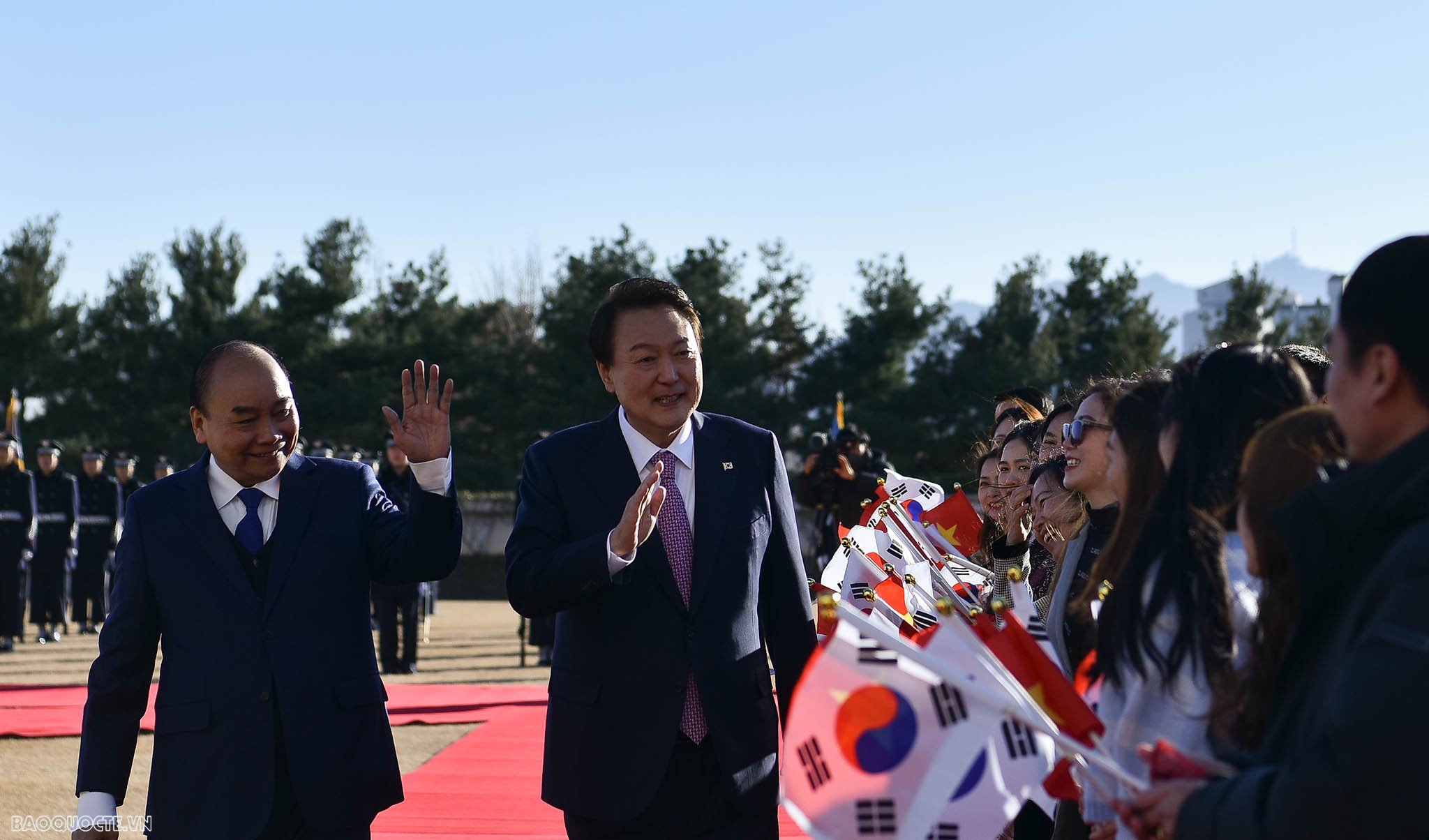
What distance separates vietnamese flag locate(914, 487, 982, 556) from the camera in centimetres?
505

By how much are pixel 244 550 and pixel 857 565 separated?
5.77 ft

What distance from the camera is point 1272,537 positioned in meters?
1.85

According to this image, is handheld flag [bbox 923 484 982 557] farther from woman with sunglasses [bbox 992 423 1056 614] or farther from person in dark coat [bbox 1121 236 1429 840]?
person in dark coat [bbox 1121 236 1429 840]

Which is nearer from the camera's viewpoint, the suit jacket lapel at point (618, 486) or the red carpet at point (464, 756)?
the suit jacket lapel at point (618, 486)

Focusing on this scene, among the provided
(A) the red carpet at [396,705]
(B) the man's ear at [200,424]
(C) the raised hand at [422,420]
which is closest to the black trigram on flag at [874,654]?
(C) the raised hand at [422,420]

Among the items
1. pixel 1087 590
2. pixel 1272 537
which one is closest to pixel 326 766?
→ pixel 1087 590

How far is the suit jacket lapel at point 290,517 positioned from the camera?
297 cm

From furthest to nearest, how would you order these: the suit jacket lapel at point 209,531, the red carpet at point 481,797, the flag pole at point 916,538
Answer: the red carpet at point 481,797 → the flag pole at point 916,538 → the suit jacket lapel at point 209,531

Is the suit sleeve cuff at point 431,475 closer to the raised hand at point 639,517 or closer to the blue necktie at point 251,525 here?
the blue necktie at point 251,525

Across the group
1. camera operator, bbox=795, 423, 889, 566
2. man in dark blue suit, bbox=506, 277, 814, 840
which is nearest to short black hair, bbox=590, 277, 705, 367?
man in dark blue suit, bbox=506, 277, 814, 840

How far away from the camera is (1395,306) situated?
5.51 ft

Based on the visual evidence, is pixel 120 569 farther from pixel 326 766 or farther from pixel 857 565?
pixel 857 565

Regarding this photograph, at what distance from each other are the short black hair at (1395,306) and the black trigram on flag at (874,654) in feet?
2.58

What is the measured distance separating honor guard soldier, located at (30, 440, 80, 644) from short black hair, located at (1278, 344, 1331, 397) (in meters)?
13.0
